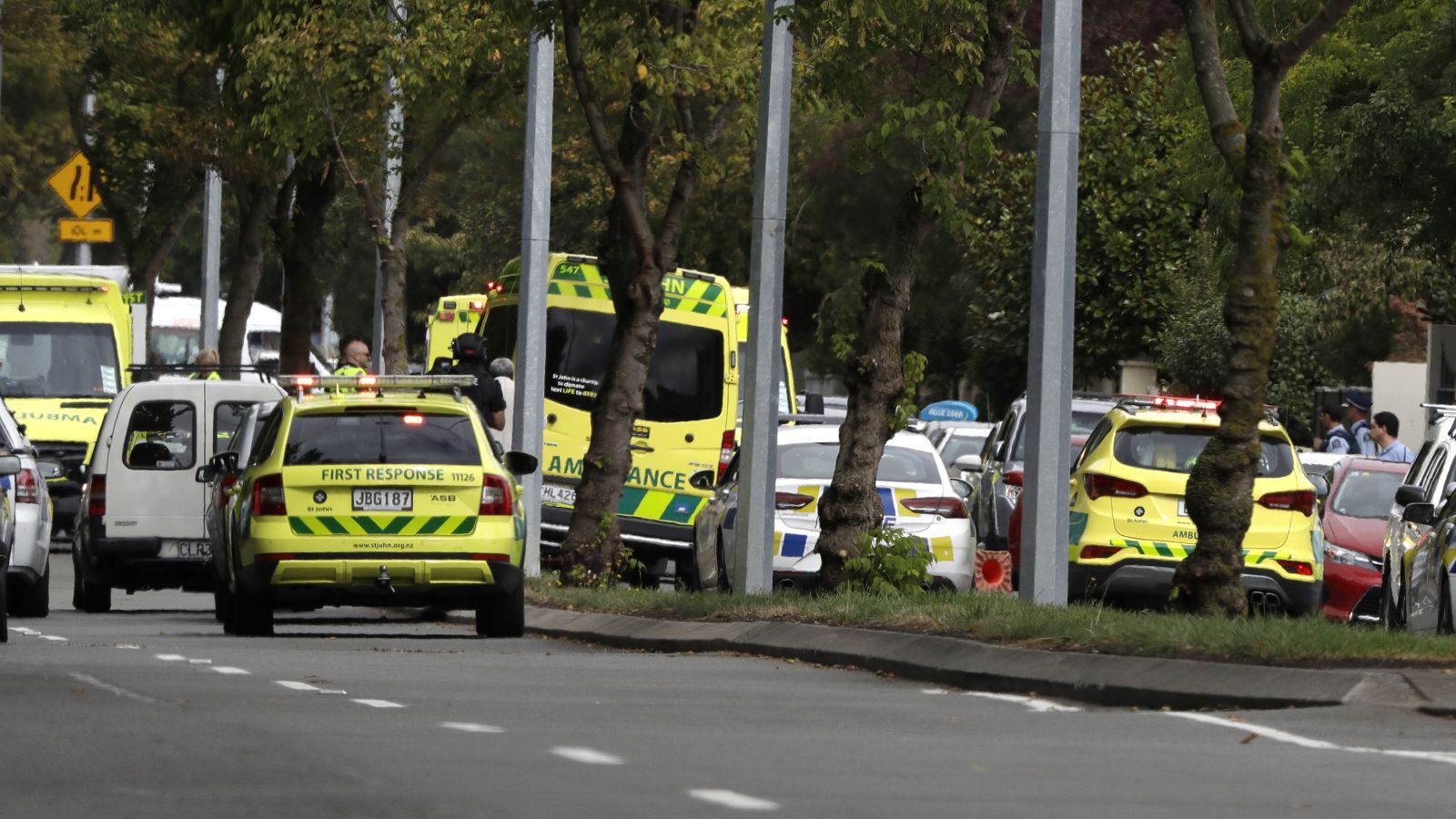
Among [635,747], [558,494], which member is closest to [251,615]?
[635,747]

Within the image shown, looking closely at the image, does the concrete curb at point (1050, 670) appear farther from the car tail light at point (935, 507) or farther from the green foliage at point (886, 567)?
the car tail light at point (935, 507)

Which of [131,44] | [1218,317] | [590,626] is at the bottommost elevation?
[590,626]

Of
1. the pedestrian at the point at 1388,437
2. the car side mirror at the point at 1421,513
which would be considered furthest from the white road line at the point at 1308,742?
the pedestrian at the point at 1388,437

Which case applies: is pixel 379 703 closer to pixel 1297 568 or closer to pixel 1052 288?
pixel 1052 288

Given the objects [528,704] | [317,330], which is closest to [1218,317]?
[528,704]

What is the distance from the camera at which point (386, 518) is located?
18312 mm

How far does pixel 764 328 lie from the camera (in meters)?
20.2

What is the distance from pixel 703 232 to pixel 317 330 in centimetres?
3510

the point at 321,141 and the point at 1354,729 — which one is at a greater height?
the point at 321,141

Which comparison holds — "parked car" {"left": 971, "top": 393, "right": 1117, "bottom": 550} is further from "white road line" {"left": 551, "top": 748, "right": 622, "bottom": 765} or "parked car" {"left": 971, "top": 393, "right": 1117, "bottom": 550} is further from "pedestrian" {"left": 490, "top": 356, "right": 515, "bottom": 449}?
"white road line" {"left": 551, "top": 748, "right": 622, "bottom": 765}

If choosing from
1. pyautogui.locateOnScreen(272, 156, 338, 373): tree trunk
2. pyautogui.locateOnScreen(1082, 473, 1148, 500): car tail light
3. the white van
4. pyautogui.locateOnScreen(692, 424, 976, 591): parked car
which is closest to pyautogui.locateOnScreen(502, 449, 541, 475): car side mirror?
pyautogui.locateOnScreen(692, 424, 976, 591): parked car

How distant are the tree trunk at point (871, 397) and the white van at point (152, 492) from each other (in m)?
5.44

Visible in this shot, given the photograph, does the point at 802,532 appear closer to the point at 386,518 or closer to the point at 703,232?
the point at 386,518

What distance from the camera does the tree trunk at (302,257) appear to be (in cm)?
3531
